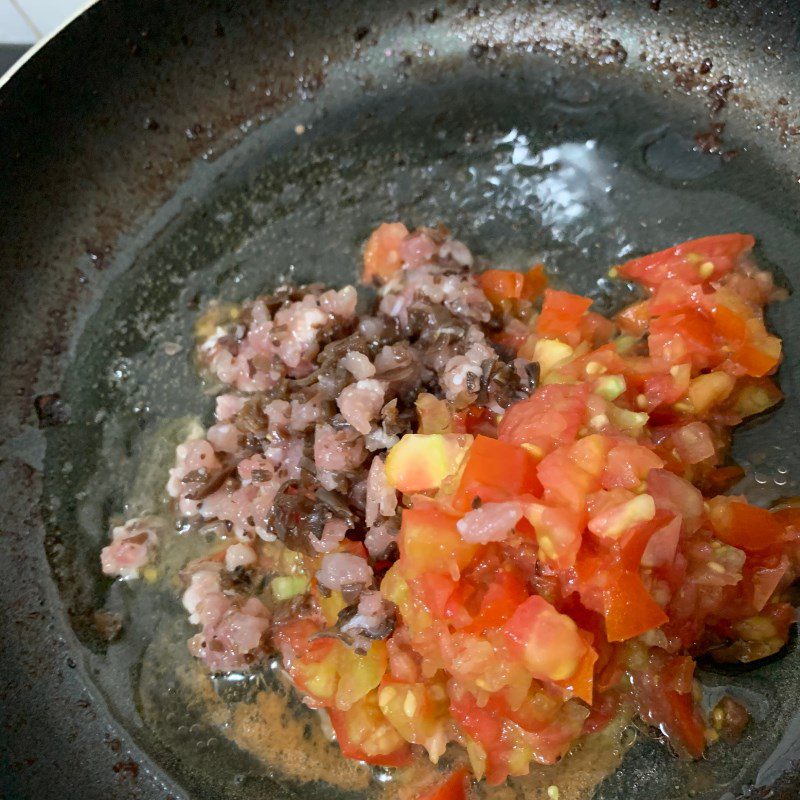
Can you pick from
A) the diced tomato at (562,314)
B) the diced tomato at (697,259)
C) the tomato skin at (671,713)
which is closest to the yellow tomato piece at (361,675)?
the tomato skin at (671,713)

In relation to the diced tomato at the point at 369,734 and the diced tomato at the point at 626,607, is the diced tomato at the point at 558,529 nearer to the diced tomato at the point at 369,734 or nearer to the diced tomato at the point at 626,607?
the diced tomato at the point at 626,607

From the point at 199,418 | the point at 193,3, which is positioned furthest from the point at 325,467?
the point at 193,3

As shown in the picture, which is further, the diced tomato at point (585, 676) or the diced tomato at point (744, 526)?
the diced tomato at point (744, 526)

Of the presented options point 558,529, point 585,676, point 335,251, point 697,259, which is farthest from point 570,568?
point 335,251

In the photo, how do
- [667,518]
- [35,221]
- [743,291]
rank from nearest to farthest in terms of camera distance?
[667,518] → [743,291] → [35,221]

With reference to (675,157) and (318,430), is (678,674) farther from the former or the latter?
(675,157)

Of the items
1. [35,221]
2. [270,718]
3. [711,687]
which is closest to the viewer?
[711,687]

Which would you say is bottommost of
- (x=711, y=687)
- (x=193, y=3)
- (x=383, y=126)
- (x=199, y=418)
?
(x=711, y=687)

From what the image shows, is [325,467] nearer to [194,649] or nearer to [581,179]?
[194,649]
